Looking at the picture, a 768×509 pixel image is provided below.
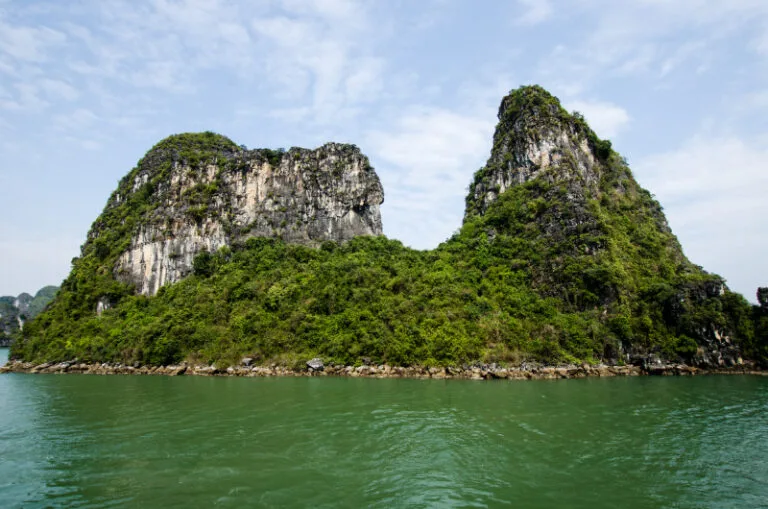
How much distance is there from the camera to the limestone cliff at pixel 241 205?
52.5 m

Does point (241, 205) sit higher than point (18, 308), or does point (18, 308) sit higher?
point (241, 205)

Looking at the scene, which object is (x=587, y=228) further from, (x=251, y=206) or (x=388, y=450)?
(x=251, y=206)

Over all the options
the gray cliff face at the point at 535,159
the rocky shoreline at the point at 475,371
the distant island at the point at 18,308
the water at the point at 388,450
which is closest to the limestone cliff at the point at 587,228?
the gray cliff face at the point at 535,159

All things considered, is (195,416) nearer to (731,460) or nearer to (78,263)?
(731,460)

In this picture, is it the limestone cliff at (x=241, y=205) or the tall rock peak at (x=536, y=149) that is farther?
the limestone cliff at (x=241, y=205)

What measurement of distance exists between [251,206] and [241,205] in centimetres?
125

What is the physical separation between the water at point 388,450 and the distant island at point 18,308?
96632 mm

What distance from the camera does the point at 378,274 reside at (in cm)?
4156

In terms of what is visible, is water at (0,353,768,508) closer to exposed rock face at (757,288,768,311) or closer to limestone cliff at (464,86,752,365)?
limestone cliff at (464,86,752,365)

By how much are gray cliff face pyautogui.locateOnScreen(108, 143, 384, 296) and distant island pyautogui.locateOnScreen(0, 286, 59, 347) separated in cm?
6389

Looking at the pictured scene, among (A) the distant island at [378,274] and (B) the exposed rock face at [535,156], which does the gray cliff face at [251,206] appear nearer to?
(A) the distant island at [378,274]

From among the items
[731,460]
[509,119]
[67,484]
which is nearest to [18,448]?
[67,484]

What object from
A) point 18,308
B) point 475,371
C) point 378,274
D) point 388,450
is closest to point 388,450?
point 388,450

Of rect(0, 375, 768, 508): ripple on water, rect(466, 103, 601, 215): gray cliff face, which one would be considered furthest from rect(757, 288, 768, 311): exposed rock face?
rect(466, 103, 601, 215): gray cliff face
